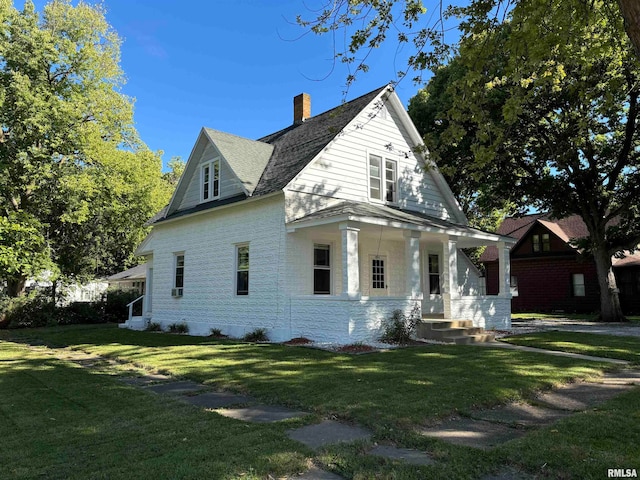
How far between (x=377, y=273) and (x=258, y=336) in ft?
15.6

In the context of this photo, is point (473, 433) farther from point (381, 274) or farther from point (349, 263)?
point (381, 274)

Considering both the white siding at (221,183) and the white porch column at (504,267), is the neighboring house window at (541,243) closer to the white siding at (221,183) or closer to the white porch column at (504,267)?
the white porch column at (504,267)

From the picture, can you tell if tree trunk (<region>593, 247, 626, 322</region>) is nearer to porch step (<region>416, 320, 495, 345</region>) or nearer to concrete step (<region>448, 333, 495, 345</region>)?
porch step (<region>416, 320, 495, 345</region>)

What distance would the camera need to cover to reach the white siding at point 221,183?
15.6m

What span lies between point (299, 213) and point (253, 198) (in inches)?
59.6

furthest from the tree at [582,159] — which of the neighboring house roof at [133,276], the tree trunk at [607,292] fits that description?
the neighboring house roof at [133,276]

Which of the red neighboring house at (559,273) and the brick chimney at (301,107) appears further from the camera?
the red neighboring house at (559,273)

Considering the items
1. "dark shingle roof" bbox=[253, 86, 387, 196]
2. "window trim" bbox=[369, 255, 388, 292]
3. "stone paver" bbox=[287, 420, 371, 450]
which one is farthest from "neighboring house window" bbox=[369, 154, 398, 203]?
"stone paver" bbox=[287, 420, 371, 450]

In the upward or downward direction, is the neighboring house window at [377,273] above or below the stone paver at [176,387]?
above

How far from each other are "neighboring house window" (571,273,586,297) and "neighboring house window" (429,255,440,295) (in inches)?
642

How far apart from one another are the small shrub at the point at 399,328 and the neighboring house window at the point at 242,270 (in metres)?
4.82

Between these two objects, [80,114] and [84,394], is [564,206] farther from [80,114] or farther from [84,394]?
[80,114]

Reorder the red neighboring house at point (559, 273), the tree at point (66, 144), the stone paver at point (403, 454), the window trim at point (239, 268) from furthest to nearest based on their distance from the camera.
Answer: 1. the red neighboring house at point (559, 273)
2. the tree at point (66, 144)
3. the window trim at point (239, 268)
4. the stone paver at point (403, 454)

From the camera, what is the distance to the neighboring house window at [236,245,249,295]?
14.7 meters
